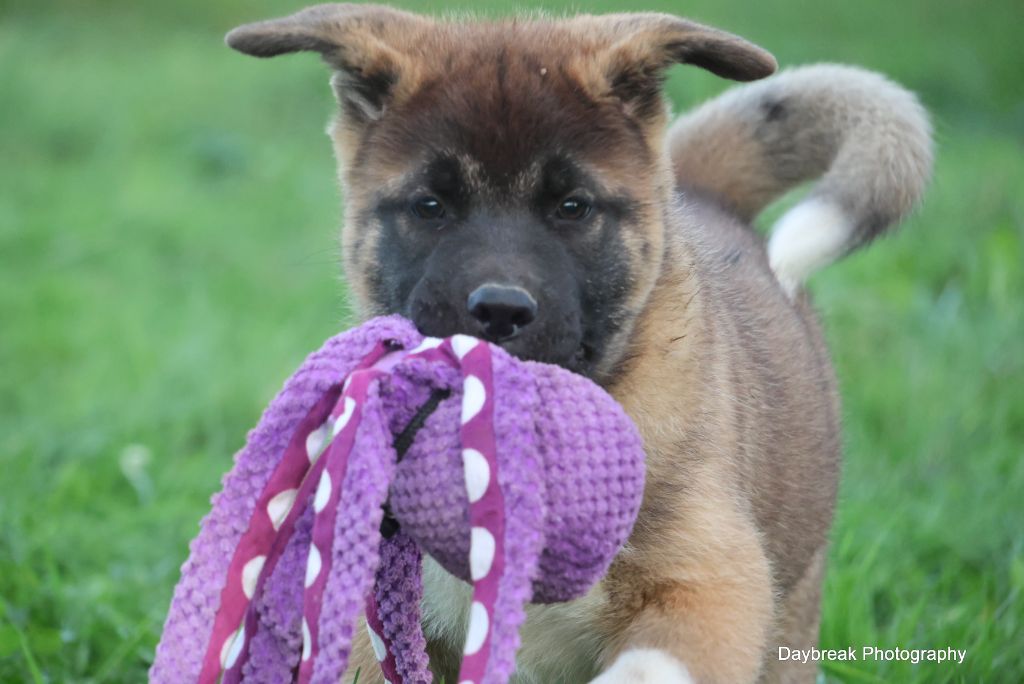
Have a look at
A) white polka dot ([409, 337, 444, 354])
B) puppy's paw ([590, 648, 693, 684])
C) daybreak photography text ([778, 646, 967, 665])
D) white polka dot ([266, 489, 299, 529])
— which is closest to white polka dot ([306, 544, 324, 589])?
white polka dot ([266, 489, 299, 529])

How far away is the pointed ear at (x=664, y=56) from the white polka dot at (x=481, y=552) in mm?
1211

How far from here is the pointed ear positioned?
110 inches

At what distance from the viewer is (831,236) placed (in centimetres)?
375

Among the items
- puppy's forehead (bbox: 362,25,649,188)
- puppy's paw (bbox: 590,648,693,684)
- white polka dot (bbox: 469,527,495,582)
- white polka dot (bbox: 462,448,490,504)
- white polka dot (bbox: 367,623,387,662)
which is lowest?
white polka dot (bbox: 367,623,387,662)

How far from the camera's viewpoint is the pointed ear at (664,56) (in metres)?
2.79

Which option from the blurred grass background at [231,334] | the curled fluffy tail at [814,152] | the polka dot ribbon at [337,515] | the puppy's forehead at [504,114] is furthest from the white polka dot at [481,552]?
the curled fluffy tail at [814,152]

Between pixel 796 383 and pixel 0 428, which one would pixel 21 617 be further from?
pixel 796 383

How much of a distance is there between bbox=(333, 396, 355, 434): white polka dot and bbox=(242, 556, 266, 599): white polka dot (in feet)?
0.89

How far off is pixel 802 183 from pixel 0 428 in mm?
2994

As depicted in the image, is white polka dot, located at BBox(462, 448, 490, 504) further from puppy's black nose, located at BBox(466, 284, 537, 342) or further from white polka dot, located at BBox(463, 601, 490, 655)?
puppy's black nose, located at BBox(466, 284, 537, 342)

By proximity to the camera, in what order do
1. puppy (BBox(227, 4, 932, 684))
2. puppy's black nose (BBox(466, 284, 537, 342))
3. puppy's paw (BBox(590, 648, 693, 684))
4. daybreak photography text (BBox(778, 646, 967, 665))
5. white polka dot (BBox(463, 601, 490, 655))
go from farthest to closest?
daybreak photography text (BBox(778, 646, 967, 665)) → puppy (BBox(227, 4, 932, 684)) → puppy's black nose (BBox(466, 284, 537, 342)) → puppy's paw (BBox(590, 648, 693, 684)) → white polka dot (BBox(463, 601, 490, 655))

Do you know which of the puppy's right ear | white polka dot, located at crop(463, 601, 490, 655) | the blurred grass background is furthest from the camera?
the blurred grass background

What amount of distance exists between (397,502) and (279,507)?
0.20 meters

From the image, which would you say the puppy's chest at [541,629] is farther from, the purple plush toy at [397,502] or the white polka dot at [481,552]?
the white polka dot at [481,552]
